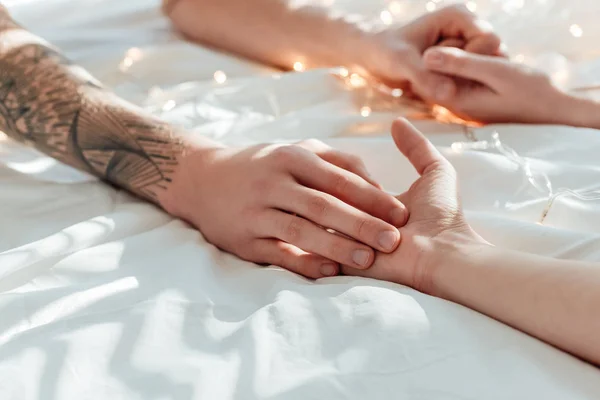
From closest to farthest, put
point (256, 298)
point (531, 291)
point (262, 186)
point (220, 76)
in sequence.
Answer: point (531, 291)
point (256, 298)
point (262, 186)
point (220, 76)

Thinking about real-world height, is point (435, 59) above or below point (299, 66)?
above

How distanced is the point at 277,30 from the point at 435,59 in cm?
42

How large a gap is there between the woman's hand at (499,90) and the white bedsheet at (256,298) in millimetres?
59

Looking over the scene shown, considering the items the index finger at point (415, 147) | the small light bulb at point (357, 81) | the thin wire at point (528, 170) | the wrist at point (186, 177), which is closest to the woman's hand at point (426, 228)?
the index finger at point (415, 147)

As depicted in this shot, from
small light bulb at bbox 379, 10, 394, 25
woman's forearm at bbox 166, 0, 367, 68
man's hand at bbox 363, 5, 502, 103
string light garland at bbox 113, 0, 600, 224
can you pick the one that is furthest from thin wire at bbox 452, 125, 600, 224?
small light bulb at bbox 379, 10, 394, 25

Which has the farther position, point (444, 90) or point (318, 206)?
point (444, 90)

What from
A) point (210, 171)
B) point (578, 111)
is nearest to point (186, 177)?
point (210, 171)

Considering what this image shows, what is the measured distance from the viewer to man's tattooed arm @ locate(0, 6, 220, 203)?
100 cm

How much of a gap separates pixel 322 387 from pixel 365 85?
0.80 meters

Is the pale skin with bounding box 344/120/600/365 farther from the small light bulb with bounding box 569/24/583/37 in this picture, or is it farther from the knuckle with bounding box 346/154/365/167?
the small light bulb with bounding box 569/24/583/37

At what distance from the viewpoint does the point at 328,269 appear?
79cm

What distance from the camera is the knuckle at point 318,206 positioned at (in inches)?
31.5

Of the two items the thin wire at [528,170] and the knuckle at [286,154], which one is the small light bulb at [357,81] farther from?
the knuckle at [286,154]

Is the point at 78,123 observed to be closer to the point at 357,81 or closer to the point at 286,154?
the point at 286,154
